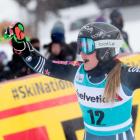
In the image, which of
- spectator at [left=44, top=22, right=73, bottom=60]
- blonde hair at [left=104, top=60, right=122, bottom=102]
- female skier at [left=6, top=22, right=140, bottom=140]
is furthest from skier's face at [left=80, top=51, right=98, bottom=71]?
spectator at [left=44, top=22, right=73, bottom=60]

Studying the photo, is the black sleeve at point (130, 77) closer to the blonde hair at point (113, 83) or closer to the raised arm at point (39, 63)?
the blonde hair at point (113, 83)

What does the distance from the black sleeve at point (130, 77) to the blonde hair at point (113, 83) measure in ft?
0.14

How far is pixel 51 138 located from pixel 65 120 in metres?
0.25

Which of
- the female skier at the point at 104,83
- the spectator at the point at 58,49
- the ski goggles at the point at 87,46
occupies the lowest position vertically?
the spectator at the point at 58,49

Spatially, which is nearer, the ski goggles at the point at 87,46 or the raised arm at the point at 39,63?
the ski goggles at the point at 87,46

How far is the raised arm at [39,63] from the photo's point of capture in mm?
4453

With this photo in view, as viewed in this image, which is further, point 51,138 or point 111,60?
point 51,138

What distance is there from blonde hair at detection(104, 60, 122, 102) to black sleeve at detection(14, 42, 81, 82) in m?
0.43

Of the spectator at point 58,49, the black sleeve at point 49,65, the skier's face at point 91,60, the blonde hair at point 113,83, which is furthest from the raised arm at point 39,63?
the spectator at point 58,49

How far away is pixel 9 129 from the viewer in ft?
18.4

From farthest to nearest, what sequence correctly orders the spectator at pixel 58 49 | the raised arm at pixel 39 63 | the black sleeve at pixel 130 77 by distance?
the spectator at pixel 58 49, the raised arm at pixel 39 63, the black sleeve at pixel 130 77

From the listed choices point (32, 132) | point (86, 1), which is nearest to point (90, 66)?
point (32, 132)

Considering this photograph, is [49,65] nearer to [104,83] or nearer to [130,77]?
[104,83]

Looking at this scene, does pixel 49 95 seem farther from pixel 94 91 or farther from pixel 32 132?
pixel 94 91
